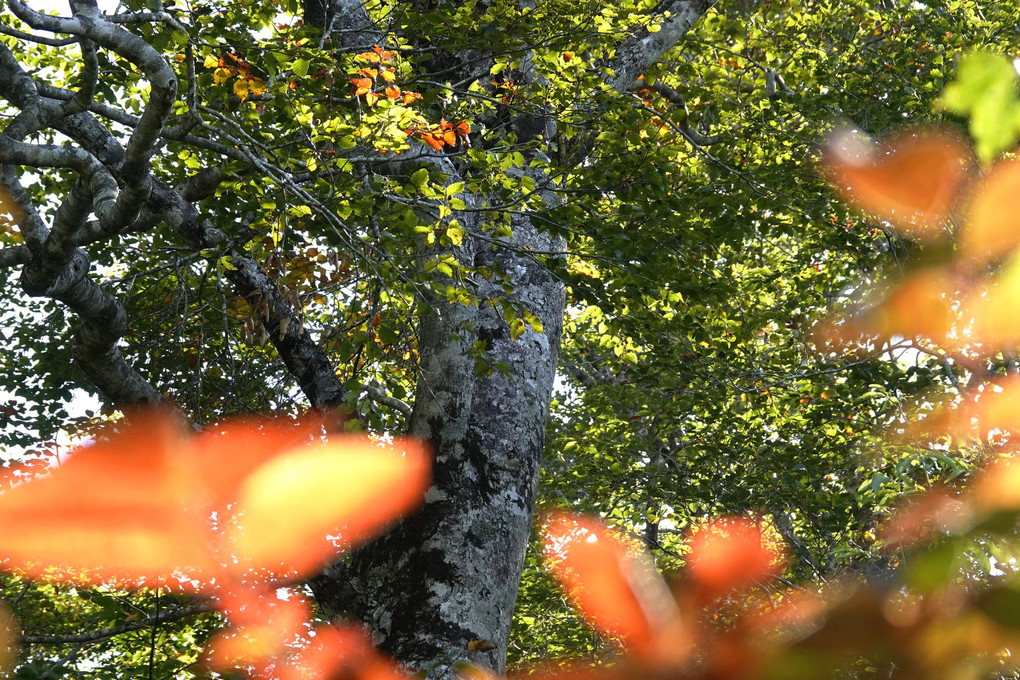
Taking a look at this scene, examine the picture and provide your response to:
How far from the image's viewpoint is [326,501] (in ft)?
13.6

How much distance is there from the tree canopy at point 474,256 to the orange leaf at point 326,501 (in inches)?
4.7

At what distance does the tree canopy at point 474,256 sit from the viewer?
3.44 meters

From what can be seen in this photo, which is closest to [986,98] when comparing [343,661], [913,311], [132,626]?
[913,311]

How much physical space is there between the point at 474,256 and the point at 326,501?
4.96ft

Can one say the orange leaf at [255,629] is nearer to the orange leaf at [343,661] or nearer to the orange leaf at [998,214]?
the orange leaf at [343,661]

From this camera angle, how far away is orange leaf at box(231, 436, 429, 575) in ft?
11.9

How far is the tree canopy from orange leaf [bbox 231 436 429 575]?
0.39ft

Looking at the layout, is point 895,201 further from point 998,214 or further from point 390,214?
point 998,214

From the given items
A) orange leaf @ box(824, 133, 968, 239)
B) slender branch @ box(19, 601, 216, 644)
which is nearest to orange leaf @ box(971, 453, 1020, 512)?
slender branch @ box(19, 601, 216, 644)

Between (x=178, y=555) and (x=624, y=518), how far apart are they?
5.33 metres

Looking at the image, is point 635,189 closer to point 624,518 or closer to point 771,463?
point 771,463

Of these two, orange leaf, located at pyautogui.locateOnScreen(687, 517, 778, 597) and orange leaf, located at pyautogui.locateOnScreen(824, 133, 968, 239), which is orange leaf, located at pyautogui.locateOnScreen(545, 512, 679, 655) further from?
orange leaf, located at pyautogui.locateOnScreen(824, 133, 968, 239)

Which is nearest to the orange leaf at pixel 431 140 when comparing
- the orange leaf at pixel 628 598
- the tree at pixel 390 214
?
the tree at pixel 390 214

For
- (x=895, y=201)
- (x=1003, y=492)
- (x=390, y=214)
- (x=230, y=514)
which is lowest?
(x=1003, y=492)
